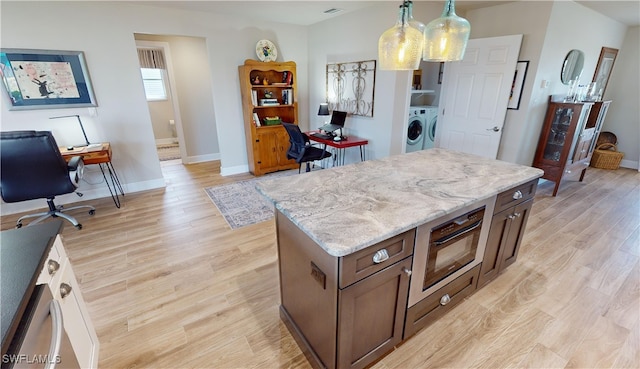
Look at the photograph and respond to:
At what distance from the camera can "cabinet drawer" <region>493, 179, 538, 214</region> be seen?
5.76 feet

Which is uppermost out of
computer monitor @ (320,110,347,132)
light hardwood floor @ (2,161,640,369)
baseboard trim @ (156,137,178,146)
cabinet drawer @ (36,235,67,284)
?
computer monitor @ (320,110,347,132)

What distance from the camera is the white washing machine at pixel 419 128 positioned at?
4945mm

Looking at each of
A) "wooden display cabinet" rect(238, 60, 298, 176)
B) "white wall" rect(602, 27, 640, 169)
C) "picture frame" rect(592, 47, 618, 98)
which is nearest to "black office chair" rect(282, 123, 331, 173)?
"wooden display cabinet" rect(238, 60, 298, 176)

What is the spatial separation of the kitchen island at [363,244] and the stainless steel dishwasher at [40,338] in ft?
2.89

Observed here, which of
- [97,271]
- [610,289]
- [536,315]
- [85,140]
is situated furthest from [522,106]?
[85,140]

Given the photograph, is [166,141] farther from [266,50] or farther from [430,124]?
[430,124]

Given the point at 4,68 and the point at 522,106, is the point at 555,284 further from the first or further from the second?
the point at 4,68

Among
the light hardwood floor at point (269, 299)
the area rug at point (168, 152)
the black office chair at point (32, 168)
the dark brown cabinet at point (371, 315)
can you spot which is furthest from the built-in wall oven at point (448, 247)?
the area rug at point (168, 152)

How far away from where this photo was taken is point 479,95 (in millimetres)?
3736

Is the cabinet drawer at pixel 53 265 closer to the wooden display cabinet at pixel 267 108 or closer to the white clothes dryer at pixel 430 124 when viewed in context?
the wooden display cabinet at pixel 267 108

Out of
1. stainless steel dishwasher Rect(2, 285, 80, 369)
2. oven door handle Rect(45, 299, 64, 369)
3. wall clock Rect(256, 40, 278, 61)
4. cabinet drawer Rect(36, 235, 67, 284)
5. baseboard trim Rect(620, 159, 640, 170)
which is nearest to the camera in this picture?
stainless steel dishwasher Rect(2, 285, 80, 369)

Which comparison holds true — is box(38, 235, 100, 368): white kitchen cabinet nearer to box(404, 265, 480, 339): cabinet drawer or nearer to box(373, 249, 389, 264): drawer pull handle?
box(373, 249, 389, 264): drawer pull handle

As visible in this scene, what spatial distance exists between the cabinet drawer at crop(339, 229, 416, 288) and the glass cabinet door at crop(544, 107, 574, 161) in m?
3.75

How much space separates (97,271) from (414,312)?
8.09 ft
